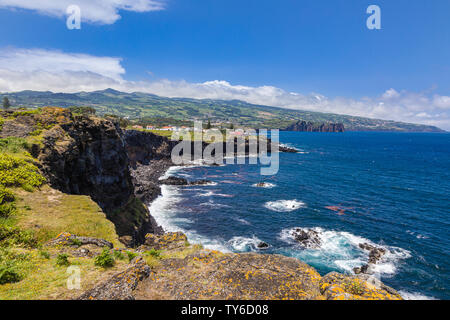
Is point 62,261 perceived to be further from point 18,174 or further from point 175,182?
point 175,182

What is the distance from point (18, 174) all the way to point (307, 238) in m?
44.8

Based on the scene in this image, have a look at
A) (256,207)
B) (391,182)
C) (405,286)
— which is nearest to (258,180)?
(256,207)

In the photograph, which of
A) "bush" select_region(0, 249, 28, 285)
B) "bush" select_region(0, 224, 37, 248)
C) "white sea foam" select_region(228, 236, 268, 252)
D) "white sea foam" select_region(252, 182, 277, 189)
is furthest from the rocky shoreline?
"white sea foam" select_region(252, 182, 277, 189)

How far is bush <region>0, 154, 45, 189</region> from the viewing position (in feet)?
66.4

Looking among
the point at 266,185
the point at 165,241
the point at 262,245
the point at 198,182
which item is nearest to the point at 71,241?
the point at 165,241

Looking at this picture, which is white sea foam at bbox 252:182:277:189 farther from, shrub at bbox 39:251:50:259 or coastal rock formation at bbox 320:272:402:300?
shrub at bbox 39:251:50:259

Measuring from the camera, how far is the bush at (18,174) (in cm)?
2025

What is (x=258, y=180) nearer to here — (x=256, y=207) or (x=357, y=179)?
(x=256, y=207)

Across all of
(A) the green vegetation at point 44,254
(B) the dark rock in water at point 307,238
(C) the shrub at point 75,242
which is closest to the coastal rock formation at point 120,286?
(A) the green vegetation at point 44,254

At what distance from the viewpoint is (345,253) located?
38.9 meters

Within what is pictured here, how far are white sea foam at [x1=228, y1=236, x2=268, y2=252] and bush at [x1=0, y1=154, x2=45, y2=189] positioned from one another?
30.5 m
